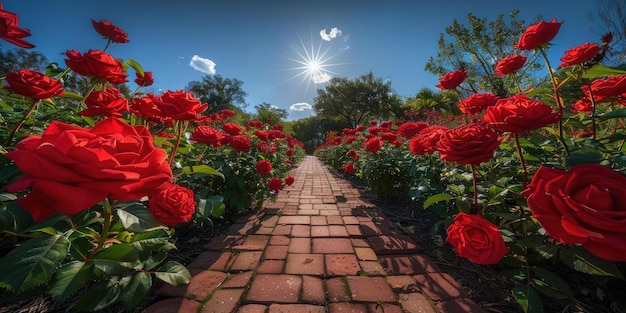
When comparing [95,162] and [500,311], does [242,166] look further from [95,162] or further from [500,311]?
[500,311]

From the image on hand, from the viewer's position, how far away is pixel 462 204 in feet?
4.50

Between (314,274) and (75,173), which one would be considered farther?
(314,274)

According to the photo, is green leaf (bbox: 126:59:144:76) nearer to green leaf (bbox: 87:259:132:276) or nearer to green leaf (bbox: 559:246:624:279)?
green leaf (bbox: 87:259:132:276)

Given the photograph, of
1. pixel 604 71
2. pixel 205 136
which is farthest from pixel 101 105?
pixel 604 71

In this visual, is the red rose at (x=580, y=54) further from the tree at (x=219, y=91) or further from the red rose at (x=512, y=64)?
the tree at (x=219, y=91)

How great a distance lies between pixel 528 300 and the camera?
0.99 m

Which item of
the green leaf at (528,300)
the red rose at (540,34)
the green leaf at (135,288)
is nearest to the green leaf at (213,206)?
the green leaf at (135,288)

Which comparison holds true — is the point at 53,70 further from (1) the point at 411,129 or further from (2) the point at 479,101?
(1) the point at 411,129

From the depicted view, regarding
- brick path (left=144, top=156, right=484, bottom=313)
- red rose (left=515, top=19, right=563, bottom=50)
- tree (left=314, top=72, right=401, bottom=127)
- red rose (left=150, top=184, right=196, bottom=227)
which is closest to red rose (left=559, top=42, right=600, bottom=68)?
red rose (left=515, top=19, right=563, bottom=50)

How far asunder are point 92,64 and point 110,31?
652 millimetres

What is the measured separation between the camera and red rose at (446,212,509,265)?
955mm

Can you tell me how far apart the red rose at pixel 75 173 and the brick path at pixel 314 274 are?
96 cm

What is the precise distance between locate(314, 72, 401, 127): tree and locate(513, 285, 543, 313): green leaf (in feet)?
72.8

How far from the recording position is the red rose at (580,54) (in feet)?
3.80
